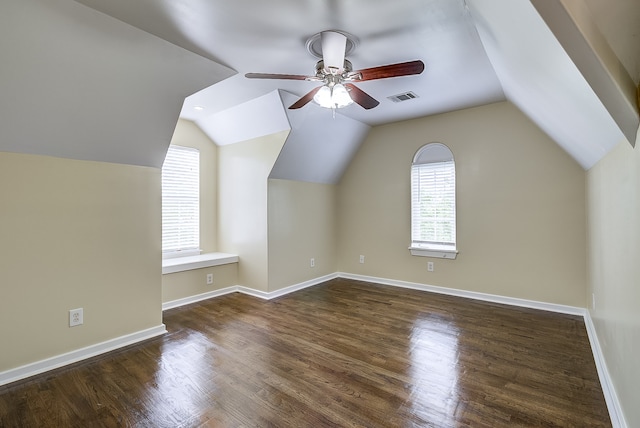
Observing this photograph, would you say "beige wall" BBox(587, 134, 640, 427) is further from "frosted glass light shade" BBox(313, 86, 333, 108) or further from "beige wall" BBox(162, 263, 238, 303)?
"beige wall" BBox(162, 263, 238, 303)

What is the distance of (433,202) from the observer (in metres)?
4.37

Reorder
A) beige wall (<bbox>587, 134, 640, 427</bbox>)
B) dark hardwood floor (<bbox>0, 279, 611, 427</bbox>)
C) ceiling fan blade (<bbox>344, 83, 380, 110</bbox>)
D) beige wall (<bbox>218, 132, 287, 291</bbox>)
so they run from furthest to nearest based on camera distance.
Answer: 1. beige wall (<bbox>218, 132, 287, 291</bbox>)
2. ceiling fan blade (<bbox>344, 83, 380, 110</bbox>)
3. dark hardwood floor (<bbox>0, 279, 611, 427</bbox>)
4. beige wall (<bbox>587, 134, 640, 427</bbox>)

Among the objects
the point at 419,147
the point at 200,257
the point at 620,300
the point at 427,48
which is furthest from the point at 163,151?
the point at 620,300

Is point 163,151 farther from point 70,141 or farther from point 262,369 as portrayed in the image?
point 262,369

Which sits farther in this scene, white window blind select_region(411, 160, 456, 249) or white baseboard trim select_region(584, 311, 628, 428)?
white window blind select_region(411, 160, 456, 249)

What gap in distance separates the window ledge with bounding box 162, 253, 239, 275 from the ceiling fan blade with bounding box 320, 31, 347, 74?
2.89 m

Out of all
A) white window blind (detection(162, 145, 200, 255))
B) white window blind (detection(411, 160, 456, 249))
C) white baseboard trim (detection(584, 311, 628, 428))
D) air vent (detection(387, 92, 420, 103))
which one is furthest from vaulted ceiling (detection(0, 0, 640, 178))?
white baseboard trim (detection(584, 311, 628, 428))

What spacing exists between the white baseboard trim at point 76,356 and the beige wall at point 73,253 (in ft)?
0.14

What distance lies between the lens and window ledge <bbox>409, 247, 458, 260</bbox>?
13.6 feet

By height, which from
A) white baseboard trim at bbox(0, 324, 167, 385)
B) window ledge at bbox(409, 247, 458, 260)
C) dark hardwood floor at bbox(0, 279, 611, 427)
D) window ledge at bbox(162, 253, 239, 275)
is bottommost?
dark hardwood floor at bbox(0, 279, 611, 427)

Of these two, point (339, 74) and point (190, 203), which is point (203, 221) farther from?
point (339, 74)

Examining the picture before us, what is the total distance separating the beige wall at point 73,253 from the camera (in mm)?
2236

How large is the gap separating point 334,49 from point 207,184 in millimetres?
3068

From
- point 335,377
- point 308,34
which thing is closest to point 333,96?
point 308,34
